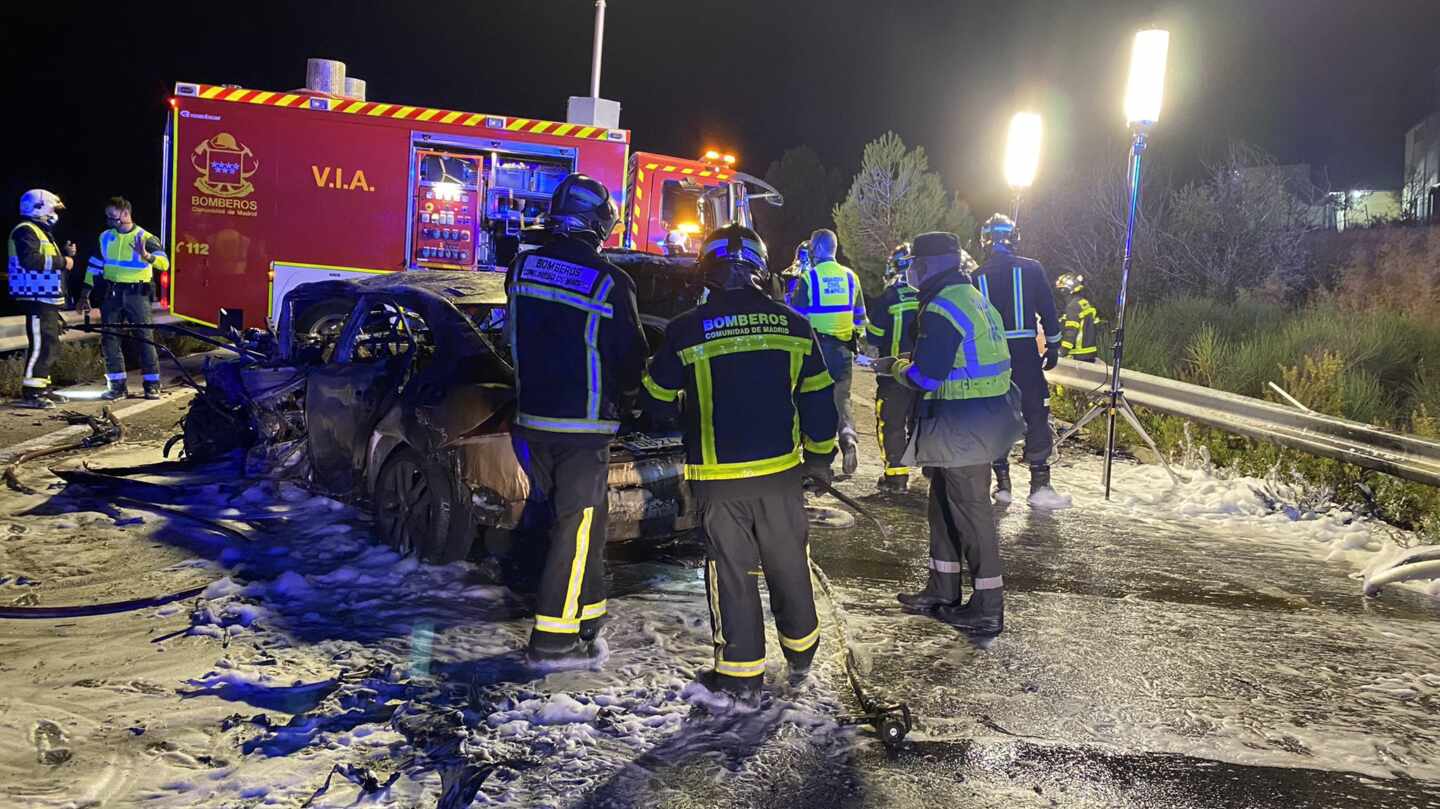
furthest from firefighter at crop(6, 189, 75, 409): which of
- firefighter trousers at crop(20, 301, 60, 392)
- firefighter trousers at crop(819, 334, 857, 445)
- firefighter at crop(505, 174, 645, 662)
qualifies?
firefighter at crop(505, 174, 645, 662)

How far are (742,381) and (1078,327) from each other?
26.3 feet

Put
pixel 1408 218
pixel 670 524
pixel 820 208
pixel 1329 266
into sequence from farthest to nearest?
1. pixel 820 208
2. pixel 1408 218
3. pixel 1329 266
4. pixel 670 524

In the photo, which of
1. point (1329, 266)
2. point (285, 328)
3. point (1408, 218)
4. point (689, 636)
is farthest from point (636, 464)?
point (1408, 218)

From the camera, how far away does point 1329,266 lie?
19469 mm

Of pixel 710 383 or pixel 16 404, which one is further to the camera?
pixel 16 404

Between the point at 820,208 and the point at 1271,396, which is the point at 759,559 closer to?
the point at 1271,396

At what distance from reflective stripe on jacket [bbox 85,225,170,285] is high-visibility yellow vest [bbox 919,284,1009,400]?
28.3 feet

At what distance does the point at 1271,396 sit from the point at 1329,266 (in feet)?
36.7

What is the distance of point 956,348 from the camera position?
16.9ft

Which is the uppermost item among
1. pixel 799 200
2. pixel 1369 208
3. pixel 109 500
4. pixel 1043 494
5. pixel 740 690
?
pixel 1369 208

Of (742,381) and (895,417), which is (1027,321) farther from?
(742,381)

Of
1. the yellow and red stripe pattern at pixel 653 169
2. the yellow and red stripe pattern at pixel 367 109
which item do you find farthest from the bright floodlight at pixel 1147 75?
the yellow and red stripe pattern at pixel 367 109

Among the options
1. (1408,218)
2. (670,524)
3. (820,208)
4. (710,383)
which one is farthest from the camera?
(820,208)

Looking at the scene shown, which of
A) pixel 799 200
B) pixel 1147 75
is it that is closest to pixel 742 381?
pixel 1147 75
